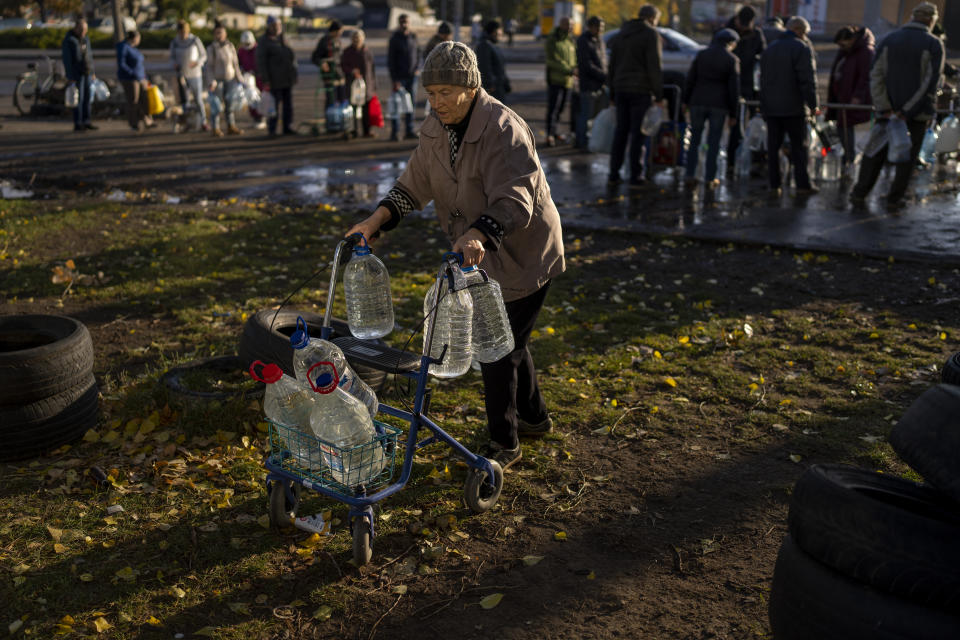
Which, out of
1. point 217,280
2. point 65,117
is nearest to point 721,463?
point 217,280

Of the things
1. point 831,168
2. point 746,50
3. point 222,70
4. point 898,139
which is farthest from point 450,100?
point 222,70

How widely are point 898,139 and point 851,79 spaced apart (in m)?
2.84

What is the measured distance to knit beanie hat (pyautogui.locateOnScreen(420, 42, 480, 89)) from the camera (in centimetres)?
391

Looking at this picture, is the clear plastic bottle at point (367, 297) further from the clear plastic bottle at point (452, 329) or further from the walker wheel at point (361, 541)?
the walker wheel at point (361, 541)

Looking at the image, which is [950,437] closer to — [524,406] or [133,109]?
[524,406]

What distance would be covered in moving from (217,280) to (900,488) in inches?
251

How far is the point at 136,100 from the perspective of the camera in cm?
1781

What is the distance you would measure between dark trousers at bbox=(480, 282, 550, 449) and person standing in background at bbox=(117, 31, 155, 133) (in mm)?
14528

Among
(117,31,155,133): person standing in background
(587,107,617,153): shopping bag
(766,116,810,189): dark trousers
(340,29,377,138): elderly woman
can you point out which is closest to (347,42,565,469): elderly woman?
(766,116,810,189): dark trousers

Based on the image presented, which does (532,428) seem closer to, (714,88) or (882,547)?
(882,547)

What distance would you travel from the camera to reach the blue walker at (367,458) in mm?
3793

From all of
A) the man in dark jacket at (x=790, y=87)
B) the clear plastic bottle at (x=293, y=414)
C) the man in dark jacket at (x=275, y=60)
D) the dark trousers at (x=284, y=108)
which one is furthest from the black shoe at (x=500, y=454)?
the dark trousers at (x=284, y=108)

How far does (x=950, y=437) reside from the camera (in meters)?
3.00

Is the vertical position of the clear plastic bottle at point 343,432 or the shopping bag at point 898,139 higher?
the shopping bag at point 898,139
